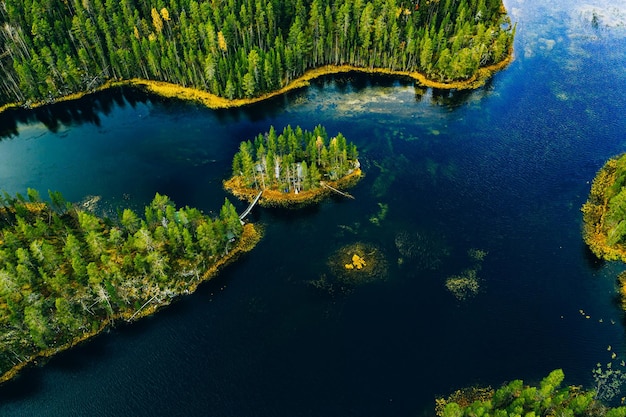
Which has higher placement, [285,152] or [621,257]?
[285,152]

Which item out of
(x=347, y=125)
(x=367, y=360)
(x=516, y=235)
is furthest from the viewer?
(x=347, y=125)

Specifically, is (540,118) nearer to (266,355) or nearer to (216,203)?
(216,203)

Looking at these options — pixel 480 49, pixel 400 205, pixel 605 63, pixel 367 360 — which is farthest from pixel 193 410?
pixel 605 63

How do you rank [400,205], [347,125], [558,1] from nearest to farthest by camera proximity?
[400,205], [347,125], [558,1]

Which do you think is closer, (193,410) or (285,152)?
(193,410)

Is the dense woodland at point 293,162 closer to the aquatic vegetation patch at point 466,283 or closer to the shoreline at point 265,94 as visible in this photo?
the shoreline at point 265,94

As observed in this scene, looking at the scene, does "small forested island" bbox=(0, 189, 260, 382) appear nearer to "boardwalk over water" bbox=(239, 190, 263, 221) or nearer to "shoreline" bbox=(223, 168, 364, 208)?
"boardwalk over water" bbox=(239, 190, 263, 221)
